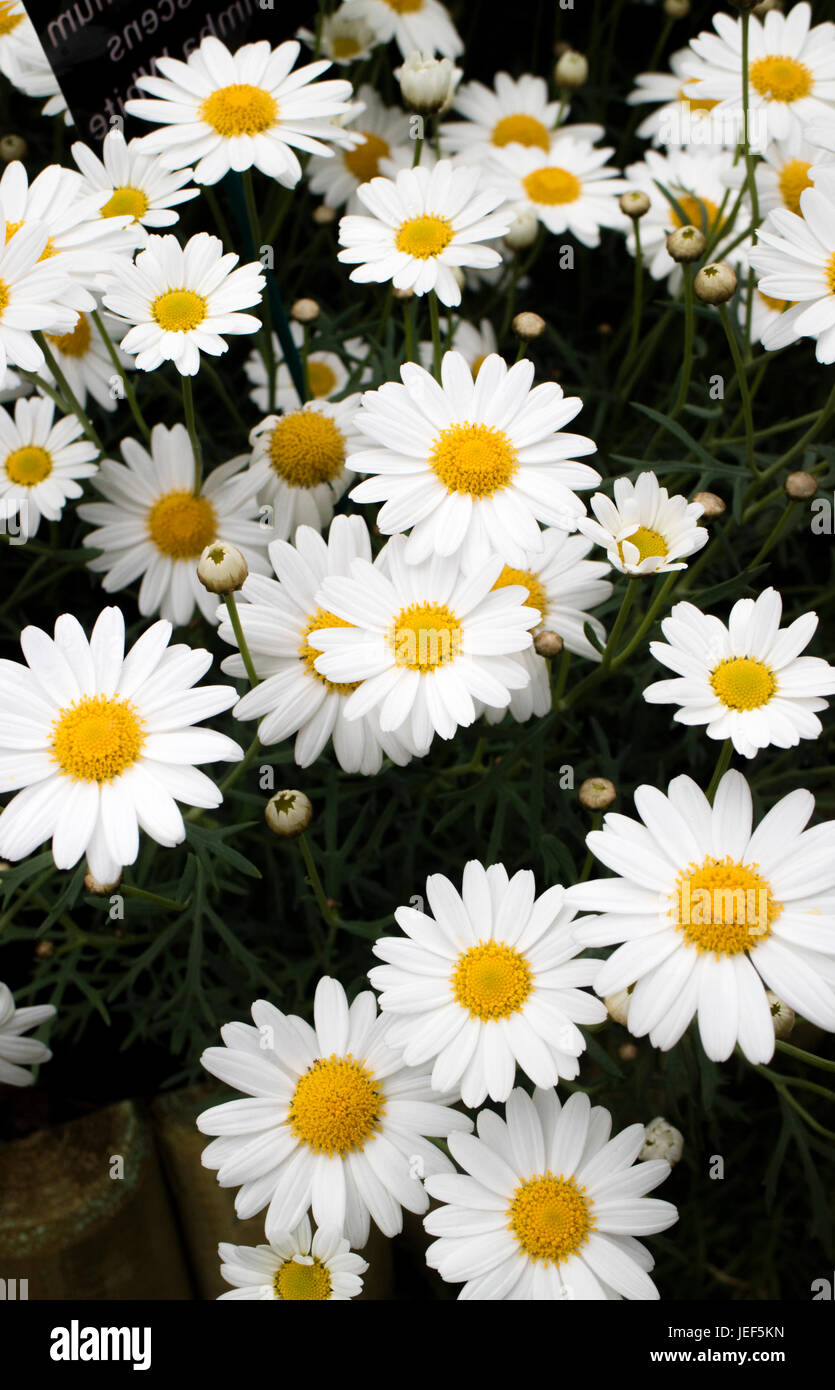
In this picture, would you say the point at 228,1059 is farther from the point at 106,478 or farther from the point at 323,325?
the point at 323,325

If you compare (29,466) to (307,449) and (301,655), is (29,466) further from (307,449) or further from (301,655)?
(301,655)

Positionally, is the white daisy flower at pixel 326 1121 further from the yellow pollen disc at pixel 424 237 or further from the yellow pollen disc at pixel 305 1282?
the yellow pollen disc at pixel 424 237

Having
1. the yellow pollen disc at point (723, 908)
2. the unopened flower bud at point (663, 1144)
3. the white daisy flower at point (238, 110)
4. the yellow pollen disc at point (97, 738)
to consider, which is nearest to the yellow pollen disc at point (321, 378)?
the white daisy flower at point (238, 110)

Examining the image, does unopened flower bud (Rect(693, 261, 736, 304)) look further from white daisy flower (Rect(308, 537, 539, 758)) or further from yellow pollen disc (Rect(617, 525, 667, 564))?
white daisy flower (Rect(308, 537, 539, 758))

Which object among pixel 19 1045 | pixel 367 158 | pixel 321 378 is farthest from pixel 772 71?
pixel 19 1045

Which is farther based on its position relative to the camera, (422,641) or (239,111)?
(239,111)
